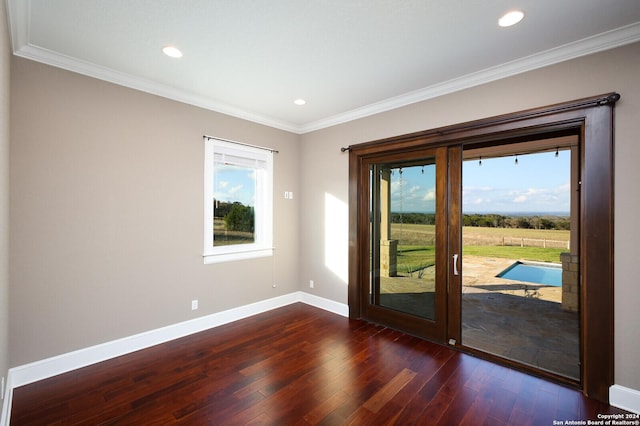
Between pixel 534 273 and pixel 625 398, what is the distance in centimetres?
533

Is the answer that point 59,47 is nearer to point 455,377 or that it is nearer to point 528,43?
point 528,43

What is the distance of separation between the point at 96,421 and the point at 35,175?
204 centimetres

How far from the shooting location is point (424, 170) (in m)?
3.31

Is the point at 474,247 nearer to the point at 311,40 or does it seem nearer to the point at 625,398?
the point at 625,398

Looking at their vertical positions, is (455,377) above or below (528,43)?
below

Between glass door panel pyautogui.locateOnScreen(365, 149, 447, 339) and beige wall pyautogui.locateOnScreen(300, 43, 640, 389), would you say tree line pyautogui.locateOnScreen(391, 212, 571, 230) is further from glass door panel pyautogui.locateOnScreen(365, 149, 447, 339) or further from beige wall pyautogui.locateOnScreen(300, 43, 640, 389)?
Answer: beige wall pyautogui.locateOnScreen(300, 43, 640, 389)

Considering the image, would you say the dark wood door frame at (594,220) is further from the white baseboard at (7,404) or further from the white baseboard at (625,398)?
the white baseboard at (7,404)

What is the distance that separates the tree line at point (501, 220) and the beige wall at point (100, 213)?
8.09ft

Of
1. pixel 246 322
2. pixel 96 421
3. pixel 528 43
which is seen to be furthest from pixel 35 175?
pixel 528 43

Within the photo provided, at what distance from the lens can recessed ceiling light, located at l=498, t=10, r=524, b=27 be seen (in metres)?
1.90

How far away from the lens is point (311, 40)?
7.32 ft

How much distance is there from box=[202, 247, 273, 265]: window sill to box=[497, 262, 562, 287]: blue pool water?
18.7 ft

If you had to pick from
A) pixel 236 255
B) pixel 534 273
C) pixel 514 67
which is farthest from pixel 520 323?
pixel 236 255

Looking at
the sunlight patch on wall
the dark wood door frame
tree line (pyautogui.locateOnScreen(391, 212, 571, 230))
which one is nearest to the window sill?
the sunlight patch on wall
